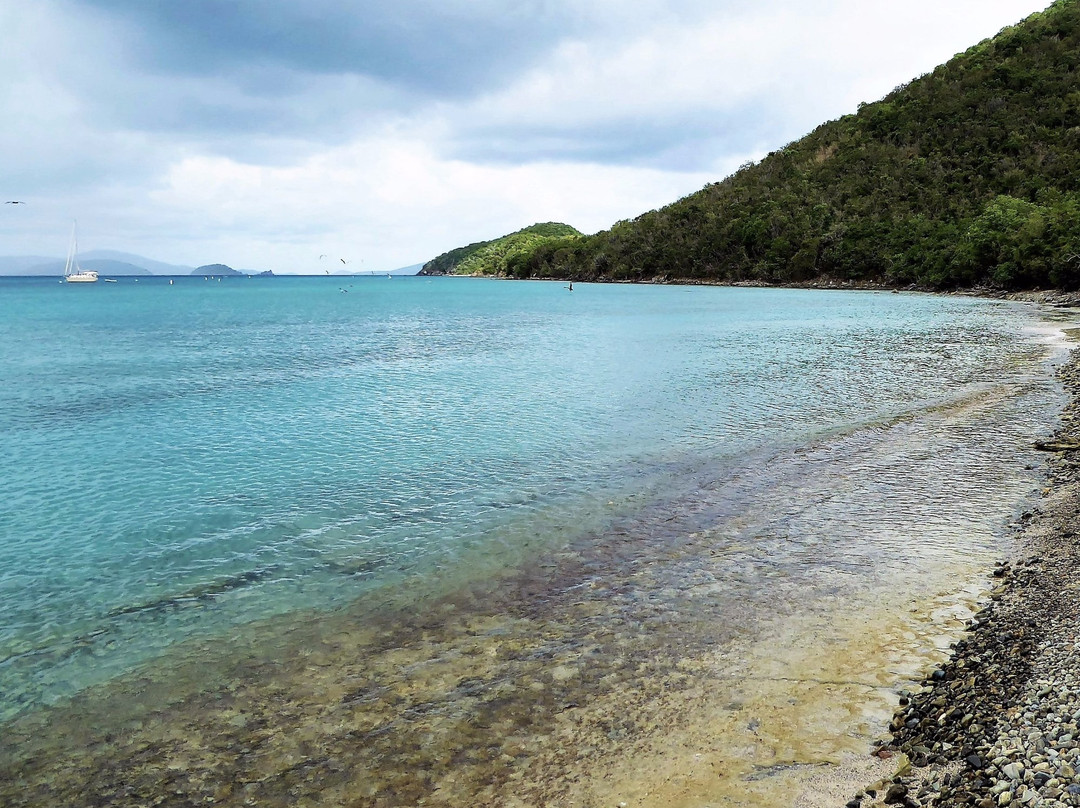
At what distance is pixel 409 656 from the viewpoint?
765 cm

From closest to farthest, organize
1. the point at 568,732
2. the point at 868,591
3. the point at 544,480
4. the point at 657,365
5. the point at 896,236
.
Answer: the point at 568,732 → the point at 868,591 → the point at 544,480 → the point at 657,365 → the point at 896,236

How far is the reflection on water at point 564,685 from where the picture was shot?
18.6 ft

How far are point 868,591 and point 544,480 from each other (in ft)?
23.3

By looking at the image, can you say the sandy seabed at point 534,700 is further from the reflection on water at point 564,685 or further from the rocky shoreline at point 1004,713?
the rocky shoreline at point 1004,713

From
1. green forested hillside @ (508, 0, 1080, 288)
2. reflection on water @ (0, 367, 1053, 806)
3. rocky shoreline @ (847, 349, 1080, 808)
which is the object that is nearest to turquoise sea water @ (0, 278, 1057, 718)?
reflection on water @ (0, 367, 1053, 806)

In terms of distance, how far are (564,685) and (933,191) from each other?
119227 millimetres

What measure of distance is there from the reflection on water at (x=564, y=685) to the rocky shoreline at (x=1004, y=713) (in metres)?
0.36

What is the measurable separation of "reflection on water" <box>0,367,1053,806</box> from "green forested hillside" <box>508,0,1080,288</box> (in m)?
65.1

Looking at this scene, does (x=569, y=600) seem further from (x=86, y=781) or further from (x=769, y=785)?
(x=86, y=781)

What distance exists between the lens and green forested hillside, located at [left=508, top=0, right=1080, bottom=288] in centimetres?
7469

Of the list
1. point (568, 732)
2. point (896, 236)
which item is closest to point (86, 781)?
point (568, 732)

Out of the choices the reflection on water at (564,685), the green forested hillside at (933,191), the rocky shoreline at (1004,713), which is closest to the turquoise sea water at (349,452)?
the reflection on water at (564,685)

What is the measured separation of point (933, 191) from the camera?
103m

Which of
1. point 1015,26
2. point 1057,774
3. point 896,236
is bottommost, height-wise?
point 1057,774
